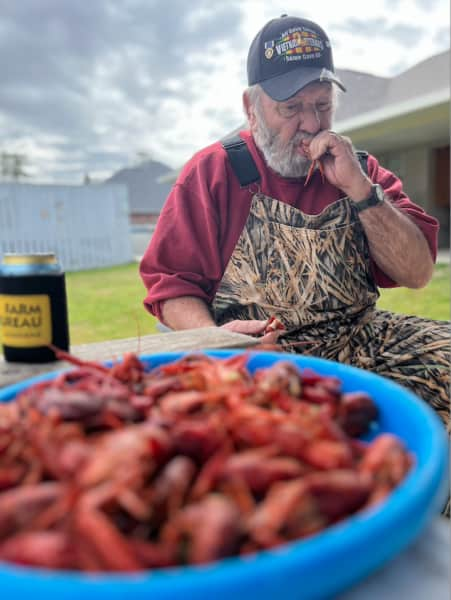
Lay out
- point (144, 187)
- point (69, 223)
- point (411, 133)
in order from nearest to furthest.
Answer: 1. point (411, 133)
2. point (69, 223)
3. point (144, 187)

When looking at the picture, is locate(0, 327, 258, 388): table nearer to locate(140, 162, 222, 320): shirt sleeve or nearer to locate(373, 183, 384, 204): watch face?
locate(140, 162, 222, 320): shirt sleeve

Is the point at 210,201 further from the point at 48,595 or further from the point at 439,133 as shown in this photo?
the point at 439,133

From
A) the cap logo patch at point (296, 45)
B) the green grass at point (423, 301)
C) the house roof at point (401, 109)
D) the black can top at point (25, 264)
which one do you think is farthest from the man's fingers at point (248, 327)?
the house roof at point (401, 109)

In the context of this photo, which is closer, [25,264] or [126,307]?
[25,264]

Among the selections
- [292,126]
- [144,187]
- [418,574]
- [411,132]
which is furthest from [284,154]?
[144,187]

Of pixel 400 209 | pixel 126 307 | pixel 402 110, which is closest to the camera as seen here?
pixel 400 209

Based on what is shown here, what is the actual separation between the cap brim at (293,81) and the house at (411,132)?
34.5ft

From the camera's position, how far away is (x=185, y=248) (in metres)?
2.00

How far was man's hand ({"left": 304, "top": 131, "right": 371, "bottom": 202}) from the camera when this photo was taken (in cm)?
193

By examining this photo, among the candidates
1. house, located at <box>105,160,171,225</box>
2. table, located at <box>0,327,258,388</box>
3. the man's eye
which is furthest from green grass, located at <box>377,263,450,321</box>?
house, located at <box>105,160,171,225</box>

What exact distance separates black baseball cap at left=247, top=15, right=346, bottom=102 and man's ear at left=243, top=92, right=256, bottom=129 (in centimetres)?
8

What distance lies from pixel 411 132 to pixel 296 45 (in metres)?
12.3

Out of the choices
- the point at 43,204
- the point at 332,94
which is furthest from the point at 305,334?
the point at 43,204

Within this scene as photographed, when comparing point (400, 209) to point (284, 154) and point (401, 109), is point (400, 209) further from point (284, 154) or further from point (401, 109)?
point (401, 109)
